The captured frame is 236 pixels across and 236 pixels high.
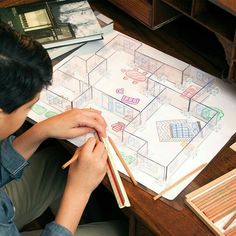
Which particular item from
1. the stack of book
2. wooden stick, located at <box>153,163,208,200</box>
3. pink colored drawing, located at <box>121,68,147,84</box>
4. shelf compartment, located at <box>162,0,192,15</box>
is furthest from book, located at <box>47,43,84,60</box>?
wooden stick, located at <box>153,163,208,200</box>

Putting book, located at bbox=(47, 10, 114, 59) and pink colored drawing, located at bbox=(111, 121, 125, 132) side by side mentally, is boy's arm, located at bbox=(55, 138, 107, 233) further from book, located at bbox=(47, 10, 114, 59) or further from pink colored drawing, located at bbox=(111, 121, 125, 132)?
book, located at bbox=(47, 10, 114, 59)

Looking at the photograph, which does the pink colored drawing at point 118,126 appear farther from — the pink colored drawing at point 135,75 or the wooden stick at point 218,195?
the wooden stick at point 218,195

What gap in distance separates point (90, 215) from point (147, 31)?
21.8 inches

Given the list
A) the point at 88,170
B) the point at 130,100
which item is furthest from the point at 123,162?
the point at 130,100

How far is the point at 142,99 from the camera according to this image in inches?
41.8

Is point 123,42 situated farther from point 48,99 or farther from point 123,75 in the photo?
point 48,99

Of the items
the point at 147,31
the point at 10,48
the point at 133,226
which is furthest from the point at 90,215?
the point at 10,48

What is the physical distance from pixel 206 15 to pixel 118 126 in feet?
1.02

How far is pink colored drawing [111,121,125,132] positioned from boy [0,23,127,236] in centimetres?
4

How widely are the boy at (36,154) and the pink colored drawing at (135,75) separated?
146 millimetres

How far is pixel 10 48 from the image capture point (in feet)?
2.48

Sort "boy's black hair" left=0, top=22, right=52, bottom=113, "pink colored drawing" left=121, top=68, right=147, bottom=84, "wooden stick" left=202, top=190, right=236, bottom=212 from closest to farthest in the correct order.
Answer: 1. "boy's black hair" left=0, top=22, right=52, bottom=113
2. "wooden stick" left=202, top=190, right=236, bottom=212
3. "pink colored drawing" left=121, top=68, right=147, bottom=84

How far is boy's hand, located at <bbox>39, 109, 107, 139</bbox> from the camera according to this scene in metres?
0.97

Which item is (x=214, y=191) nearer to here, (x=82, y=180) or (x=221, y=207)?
(x=221, y=207)
